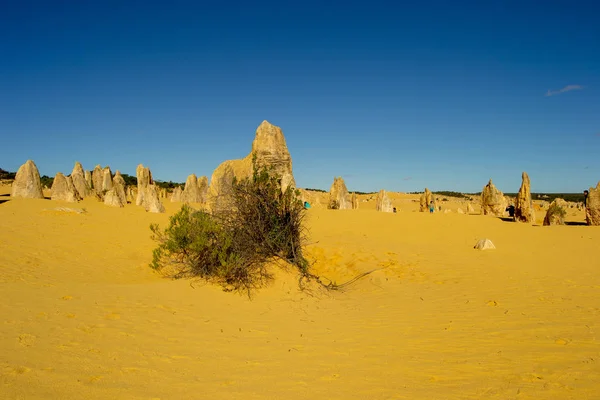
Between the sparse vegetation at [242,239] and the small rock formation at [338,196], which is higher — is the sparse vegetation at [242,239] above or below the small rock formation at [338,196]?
below

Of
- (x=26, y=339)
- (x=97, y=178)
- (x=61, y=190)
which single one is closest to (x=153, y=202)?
(x=61, y=190)

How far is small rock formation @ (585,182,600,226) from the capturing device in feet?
61.4

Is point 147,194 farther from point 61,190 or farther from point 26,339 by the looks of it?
point 26,339

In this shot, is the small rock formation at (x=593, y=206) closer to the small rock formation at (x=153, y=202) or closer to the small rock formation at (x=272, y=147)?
the small rock formation at (x=272, y=147)

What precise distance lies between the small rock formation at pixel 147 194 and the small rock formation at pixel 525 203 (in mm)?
21599

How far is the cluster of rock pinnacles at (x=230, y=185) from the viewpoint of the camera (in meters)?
13.2

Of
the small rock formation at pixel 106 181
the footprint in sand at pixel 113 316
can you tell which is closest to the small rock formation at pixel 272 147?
the footprint in sand at pixel 113 316

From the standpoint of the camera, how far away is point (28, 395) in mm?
2766

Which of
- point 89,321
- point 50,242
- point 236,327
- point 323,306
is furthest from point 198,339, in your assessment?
point 50,242

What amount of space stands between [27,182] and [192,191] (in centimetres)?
1362

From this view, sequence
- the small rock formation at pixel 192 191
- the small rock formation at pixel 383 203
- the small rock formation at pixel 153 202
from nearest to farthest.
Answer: the small rock formation at pixel 153 202 < the small rock formation at pixel 383 203 < the small rock formation at pixel 192 191

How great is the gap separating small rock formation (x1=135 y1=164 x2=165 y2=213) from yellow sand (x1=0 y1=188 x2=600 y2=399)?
1105 cm

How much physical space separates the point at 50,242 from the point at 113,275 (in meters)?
3.88

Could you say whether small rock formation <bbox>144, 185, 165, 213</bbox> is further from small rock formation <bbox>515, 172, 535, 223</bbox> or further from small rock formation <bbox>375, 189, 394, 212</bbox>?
small rock formation <bbox>515, 172, 535, 223</bbox>
